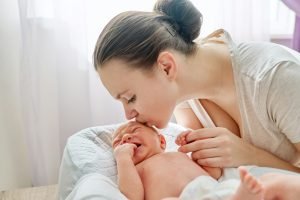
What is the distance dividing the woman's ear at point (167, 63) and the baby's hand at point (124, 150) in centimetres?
24

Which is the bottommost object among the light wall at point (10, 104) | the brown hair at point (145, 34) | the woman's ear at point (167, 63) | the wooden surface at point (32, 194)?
the wooden surface at point (32, 194)

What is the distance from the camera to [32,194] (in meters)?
1.84

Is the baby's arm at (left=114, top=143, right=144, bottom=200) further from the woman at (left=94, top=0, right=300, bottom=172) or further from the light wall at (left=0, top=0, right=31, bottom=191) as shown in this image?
the light wall at (left=0, top=0, right=31, bottom=191)

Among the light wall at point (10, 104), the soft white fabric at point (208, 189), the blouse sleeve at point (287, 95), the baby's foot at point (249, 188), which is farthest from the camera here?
the light wall at point (10, 104)

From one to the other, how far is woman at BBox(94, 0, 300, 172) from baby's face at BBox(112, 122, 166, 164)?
3 cm

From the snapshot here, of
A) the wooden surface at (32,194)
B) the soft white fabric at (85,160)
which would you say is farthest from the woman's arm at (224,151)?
the wooden surface at (32,194)

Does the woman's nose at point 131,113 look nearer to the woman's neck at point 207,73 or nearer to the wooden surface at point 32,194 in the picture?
the woman's neck at point 207,73

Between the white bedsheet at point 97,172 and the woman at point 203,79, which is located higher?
the woman at point 203,79

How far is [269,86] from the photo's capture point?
46.4 inches

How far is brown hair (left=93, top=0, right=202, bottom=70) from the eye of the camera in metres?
1.19

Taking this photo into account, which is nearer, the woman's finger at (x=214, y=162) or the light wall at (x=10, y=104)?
the woman's finger at (x=214, y=162)

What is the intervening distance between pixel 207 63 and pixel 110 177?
Answer: 1.54 ft

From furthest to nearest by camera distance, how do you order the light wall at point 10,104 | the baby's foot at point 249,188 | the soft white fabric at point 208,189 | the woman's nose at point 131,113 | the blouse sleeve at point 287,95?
the light wall at point 10,104, the woman's nose at point 131,113, the blouse sleeve at point 287,95, the soft white fabric at point 208,189, the baby's foot at point 249,188

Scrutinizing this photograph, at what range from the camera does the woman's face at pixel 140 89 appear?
120cm
